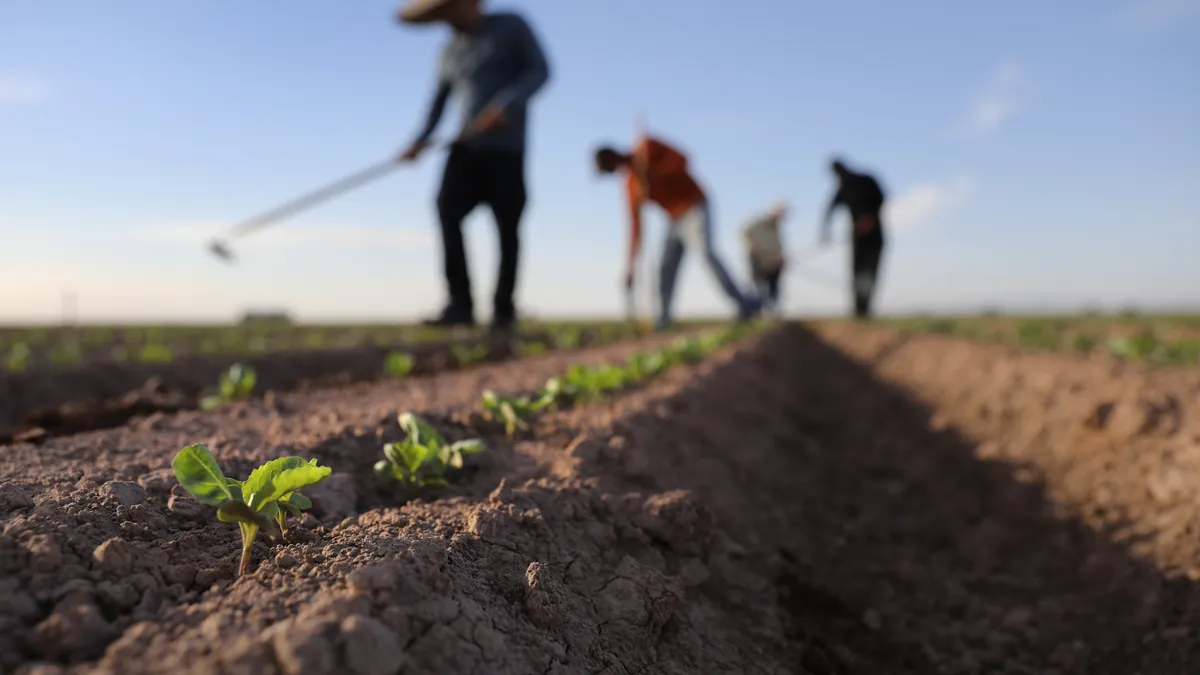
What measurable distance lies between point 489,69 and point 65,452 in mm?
5142

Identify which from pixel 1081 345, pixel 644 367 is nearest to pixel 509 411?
pixel 644 367

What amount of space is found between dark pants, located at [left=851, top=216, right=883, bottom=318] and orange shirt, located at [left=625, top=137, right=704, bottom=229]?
6.48m

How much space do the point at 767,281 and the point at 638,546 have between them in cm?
1528

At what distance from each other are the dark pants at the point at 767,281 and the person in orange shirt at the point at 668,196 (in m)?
6.17

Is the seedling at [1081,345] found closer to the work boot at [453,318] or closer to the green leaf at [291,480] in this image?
the work boot at [453,318]

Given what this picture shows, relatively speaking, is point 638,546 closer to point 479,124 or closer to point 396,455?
point 396,455

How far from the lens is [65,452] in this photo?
2408mm

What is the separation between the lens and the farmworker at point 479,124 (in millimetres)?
6781

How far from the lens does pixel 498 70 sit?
691 centimetres

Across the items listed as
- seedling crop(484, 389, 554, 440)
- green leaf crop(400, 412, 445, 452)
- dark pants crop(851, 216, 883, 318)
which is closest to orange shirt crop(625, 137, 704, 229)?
dark pants crop(851, 216, 883, 318)

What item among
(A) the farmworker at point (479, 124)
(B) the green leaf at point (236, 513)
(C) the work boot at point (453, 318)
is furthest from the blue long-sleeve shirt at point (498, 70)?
(B) the green leaf at point (236, 513)

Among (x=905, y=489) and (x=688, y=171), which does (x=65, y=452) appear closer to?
(x=905, y=489)

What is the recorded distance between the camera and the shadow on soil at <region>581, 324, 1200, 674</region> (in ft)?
7.71

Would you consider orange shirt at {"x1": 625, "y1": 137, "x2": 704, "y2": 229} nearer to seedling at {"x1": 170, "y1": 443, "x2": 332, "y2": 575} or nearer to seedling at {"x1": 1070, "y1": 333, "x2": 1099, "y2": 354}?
seedling at {"x1": 1070, "y1": 333, "x2": 1099, "y2": 354}
